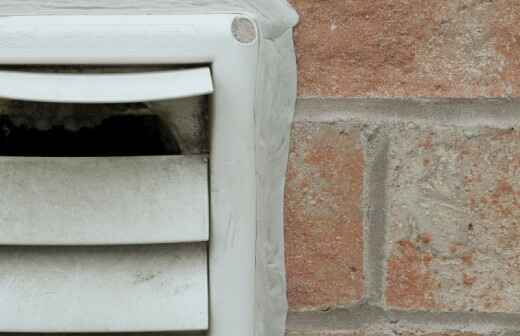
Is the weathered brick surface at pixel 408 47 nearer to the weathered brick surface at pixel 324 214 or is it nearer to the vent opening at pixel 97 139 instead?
the weathered brick surface at pixel 324 214

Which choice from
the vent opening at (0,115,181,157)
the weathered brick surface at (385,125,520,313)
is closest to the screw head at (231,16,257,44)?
the vent opening at (0,115,181,157)

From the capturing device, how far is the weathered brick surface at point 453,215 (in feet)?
2.13

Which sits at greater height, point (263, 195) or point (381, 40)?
point (381, 40)

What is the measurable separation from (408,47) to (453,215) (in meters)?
0.14

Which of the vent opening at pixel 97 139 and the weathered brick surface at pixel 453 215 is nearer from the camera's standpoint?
the vent opening at pixel 97 139

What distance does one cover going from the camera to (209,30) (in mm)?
504

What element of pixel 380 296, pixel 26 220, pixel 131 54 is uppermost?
pixel 131 54

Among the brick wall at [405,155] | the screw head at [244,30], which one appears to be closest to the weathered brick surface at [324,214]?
the brick wall at [405,155]

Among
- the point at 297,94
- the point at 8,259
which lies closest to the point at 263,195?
the point at 297,94

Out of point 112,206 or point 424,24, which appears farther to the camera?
point 424,24

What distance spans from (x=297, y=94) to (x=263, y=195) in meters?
0.09

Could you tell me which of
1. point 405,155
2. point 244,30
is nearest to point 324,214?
point 405,155

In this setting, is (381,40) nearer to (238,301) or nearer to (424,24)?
(424,24)

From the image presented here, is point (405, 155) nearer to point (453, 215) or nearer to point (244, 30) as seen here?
point (453, 215)
